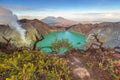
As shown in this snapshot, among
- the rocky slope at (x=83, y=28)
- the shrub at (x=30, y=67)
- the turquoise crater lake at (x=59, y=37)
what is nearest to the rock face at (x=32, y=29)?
the turquoise crater lake at (x=59, y=37)

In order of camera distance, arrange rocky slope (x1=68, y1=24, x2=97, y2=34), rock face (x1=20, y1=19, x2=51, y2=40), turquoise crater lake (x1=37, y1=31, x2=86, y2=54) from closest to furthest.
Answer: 1. turquoise crater lake (x1=37, y1=31, x2=86, y2=54)
2. rock face (x1=20, y1=19, x2=51, y2=40)
3. rocky slope (x1=68, y1=24, x2=97, y2=34)

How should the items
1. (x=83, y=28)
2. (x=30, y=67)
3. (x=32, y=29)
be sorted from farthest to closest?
(x=83, y=28) → (x=32, y=29) → (x=30, y=67)

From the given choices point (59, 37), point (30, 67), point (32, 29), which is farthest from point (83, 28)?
point (30, 67)

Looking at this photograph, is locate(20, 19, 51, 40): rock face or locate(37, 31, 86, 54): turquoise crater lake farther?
locate(20, 19, 51, 40): rock face

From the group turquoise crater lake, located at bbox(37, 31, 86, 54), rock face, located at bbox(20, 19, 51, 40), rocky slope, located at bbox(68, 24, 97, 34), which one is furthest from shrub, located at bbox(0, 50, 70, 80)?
rocky slope, located at bbox(68, 24, 97, 34)

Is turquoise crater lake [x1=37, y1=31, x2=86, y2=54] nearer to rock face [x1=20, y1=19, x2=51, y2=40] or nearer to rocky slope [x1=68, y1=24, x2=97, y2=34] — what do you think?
rock face [x1=20, y1=19, x2=51, y2=40]

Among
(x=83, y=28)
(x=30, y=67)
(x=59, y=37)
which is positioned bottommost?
(x=83, y=28)

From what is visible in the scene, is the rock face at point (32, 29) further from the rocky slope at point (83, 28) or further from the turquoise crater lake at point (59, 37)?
the rocky slope at point (83, 28)

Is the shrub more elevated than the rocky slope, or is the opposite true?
the shrub

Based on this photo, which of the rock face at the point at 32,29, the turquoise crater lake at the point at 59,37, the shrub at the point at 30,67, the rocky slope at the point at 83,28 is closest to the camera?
the shrub at the point at 30,67

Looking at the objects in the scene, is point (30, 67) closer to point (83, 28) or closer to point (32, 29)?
point (32, 29)
